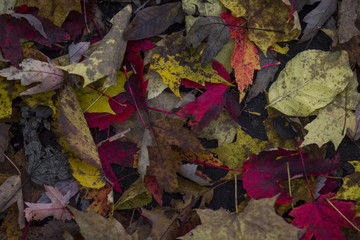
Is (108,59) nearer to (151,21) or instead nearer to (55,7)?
(151,21)

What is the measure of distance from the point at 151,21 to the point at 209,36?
0.27 meters

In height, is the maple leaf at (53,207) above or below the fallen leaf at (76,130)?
below

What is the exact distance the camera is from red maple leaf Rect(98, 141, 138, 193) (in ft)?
4.80

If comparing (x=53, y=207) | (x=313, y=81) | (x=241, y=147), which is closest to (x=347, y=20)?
(x=313, y=81)

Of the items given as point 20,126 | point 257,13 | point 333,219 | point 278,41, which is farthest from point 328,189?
point 20,126

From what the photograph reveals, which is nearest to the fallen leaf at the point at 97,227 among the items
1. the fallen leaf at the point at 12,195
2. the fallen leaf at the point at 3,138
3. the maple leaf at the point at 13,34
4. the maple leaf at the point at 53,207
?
the maple leaf at the point at 53,207

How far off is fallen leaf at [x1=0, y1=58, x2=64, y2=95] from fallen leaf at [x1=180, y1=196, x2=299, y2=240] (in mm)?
820

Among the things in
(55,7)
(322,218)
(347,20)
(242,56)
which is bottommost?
(322,218)

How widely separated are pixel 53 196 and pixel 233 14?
1.12 m

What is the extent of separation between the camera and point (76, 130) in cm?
135

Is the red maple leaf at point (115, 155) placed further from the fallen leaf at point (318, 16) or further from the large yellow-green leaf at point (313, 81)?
the fallen leaf at point (318, 16)

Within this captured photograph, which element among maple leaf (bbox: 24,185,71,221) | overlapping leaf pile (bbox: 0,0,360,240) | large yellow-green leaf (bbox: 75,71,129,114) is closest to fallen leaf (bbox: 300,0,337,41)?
overlapping leaf pile (bbox: 0,0,360,240)

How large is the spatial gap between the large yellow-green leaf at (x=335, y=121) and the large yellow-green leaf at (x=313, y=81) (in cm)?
5

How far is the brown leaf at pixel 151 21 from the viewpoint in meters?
1.41
